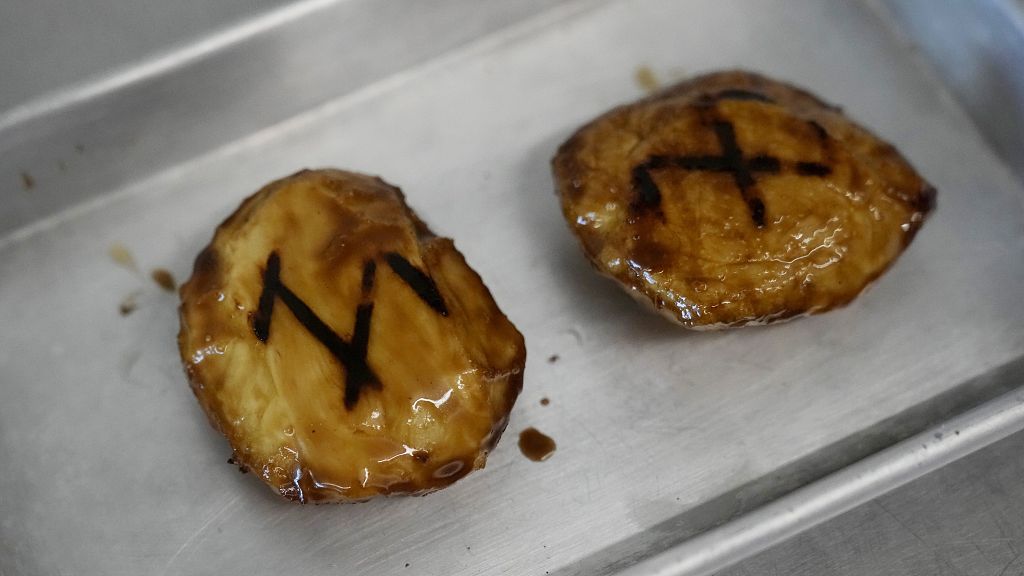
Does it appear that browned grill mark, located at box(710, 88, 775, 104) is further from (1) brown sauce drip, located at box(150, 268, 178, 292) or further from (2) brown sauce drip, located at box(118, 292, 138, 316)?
(2) brown sauce drip, located at box(118, 292, 138, 316)

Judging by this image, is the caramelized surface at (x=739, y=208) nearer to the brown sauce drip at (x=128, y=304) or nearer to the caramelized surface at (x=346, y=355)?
the caramelized surface at (x=346, y=355)

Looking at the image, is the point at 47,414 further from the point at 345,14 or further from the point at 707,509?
the point at 707,509

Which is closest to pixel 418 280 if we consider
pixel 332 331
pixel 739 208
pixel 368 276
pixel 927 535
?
pixel 368 276

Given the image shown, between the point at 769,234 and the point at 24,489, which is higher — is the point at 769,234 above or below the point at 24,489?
above

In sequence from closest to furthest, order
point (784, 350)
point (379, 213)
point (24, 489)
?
point (379, 213), point (24, 489), point (784, 350)

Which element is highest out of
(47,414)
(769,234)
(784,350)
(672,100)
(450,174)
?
(672,100)

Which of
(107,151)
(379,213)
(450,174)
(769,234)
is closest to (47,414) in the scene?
(107,151)

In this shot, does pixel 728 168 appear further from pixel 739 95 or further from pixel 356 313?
pixel 356 313
